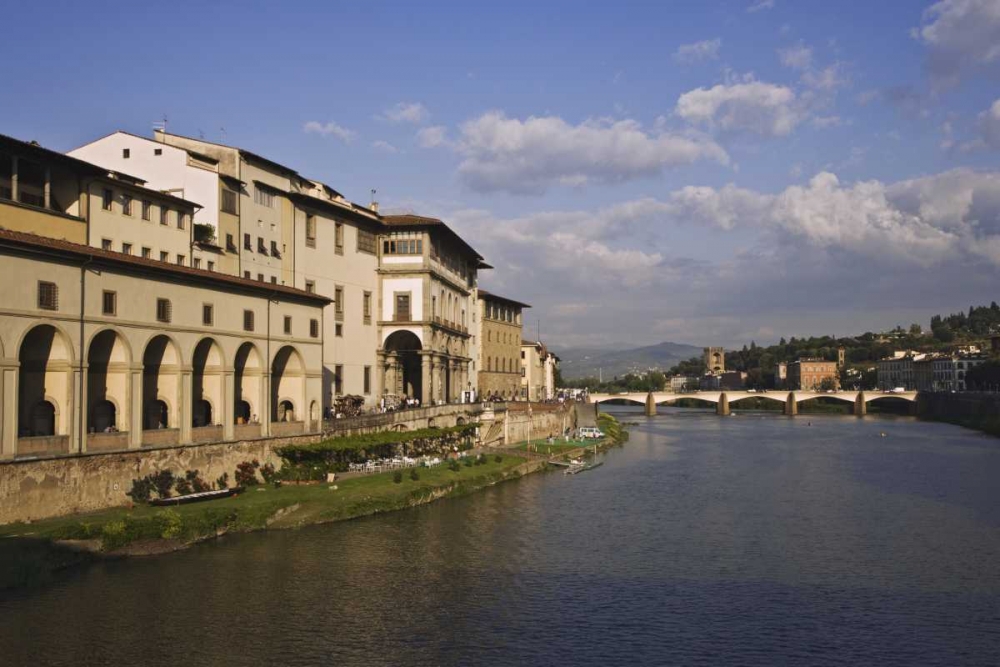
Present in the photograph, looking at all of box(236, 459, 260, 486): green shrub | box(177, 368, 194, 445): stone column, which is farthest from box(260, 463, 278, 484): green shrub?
box(177, 368, 194, 445): stone column

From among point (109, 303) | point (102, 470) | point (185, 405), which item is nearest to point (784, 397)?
point (185, 405)

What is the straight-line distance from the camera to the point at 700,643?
25828mm

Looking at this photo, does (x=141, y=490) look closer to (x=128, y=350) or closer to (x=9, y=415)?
(x=128, y=350)

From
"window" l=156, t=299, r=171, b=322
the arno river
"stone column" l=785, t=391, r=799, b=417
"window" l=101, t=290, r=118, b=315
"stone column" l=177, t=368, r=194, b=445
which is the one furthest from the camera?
"stone column" l=785, t=391, r=799, b=417

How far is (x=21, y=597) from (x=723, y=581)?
76.5 feet

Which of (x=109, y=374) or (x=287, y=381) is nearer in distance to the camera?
(x=109, y=374)

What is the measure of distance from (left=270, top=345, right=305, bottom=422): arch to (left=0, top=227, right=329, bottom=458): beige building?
0.32 m

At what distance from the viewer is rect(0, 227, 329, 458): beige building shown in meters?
33.8

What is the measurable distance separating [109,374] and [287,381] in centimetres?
1426

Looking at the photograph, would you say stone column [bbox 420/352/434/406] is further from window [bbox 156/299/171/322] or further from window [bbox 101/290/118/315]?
window [bbox 101/290/118/315]

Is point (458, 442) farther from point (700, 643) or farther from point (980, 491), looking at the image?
point (700, 643)

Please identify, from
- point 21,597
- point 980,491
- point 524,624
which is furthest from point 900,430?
point 21,597

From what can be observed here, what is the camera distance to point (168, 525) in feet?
115

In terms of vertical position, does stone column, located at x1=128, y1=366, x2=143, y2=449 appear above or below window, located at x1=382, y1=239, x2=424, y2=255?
below
